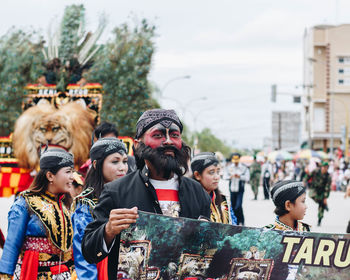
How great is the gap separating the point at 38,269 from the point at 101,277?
667mm

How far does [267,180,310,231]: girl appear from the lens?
5.16 metres

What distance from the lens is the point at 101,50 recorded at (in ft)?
63.4

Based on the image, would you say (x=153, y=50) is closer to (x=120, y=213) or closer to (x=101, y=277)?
(x=101, y=277)

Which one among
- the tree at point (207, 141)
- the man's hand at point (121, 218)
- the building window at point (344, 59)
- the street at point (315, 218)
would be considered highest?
the building window at point (344, 59)

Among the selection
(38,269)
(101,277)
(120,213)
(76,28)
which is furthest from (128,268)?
(76,28)

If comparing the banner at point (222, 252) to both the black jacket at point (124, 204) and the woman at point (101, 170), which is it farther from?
the woman at point (101, 170)

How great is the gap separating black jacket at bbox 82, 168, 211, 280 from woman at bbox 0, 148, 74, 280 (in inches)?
74.0

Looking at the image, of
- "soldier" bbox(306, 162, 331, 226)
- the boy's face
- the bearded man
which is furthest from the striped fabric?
"soldier" bbox(306, 162, 331, 226)

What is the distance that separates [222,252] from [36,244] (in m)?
2.43

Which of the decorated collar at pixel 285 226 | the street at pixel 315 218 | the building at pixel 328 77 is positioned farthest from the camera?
the building at pixel 328 77

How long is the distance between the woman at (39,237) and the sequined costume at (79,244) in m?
0.28

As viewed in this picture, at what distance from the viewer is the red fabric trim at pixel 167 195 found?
3.46 meters

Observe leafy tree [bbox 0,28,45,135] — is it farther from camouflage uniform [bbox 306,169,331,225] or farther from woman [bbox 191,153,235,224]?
woman [bbox 191,153,235,224]

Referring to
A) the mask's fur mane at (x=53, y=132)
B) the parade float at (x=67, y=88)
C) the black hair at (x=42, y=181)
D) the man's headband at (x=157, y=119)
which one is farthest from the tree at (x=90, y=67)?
the man's headband at (x=157, y=119)
